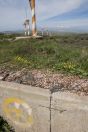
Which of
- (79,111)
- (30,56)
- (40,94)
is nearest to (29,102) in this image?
(40,94)

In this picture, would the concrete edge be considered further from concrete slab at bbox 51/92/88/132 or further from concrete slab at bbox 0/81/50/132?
concrete slab at bbox 51/92/88/132

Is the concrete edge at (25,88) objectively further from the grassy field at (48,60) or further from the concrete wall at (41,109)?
the grassy field at (48,60)

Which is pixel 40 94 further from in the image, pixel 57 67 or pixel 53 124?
pixel 57 67

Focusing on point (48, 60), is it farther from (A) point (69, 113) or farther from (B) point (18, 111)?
(A) point (69, 113)

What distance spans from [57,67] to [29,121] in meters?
1.79

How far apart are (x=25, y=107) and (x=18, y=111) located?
0.80 ft

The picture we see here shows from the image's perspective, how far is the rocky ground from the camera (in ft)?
15.8

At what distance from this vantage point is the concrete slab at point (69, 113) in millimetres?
4102

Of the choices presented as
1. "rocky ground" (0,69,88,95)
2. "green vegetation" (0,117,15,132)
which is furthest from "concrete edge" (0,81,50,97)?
"green vegetation" (0,117,15,132)

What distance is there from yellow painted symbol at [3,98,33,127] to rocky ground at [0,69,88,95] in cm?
52

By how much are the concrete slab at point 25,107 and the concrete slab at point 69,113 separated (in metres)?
0.15

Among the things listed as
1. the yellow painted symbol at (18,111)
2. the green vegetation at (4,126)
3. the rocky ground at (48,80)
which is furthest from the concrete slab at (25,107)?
the rocky ground at (48,80)

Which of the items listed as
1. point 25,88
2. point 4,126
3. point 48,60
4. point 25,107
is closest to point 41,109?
point 25,107

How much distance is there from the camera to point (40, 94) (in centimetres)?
460
